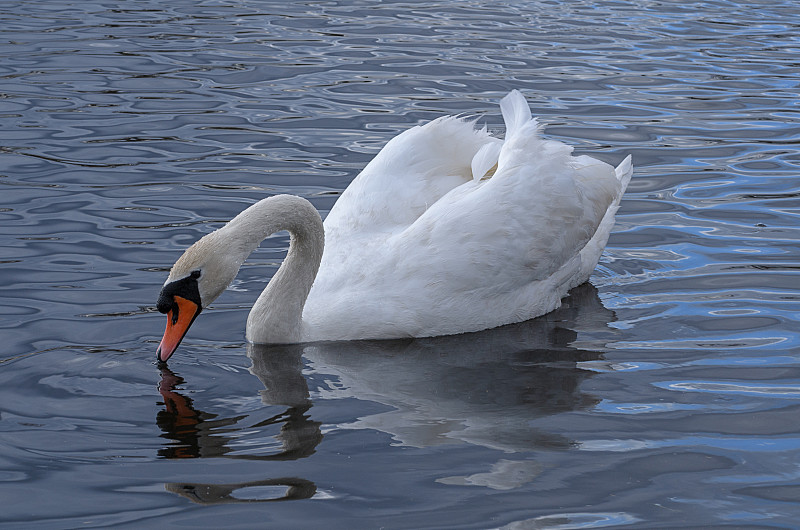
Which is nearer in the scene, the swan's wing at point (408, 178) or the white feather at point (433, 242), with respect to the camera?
the white feather at point (433, 242)

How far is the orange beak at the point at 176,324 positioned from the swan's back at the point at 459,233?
0.94 metres

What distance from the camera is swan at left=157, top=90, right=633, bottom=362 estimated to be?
24.8 feet

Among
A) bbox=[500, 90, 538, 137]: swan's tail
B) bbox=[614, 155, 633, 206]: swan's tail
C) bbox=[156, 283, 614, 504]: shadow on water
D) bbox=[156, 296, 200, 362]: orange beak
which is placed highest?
bbox=[500, 90, 538, 137]: swan's tail

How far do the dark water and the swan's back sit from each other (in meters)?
0.21

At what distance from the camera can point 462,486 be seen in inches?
231

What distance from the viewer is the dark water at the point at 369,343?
5.87 metres

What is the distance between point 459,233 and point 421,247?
0.26 metres

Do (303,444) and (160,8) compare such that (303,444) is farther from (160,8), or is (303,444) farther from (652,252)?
(160,8)

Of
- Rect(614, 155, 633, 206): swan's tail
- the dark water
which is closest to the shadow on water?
the dark water

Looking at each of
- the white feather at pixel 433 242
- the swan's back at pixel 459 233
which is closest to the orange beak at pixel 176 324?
the white feather at pixel 433 242

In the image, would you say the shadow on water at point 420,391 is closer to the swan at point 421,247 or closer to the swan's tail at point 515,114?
the swan at point 421,247

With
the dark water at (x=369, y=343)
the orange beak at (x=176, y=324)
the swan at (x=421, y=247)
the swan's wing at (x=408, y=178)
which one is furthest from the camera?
the swan's wing at (x=408, y=178)

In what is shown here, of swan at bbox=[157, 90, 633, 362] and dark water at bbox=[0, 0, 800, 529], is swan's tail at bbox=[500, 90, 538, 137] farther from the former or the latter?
dark water at bbox=[0, 0, 800, 529]

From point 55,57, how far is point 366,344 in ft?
29.3
